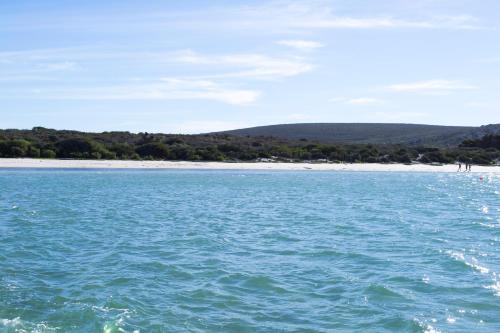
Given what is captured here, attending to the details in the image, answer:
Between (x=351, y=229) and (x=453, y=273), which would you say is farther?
(x=351, y=229)

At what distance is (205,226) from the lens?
1725 centimetres

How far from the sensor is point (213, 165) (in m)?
53.1

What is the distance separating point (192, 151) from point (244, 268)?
47582 millimetres

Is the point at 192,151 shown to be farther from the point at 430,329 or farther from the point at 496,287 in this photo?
the point at 430,329

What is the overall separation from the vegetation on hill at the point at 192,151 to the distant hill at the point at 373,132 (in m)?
31.2

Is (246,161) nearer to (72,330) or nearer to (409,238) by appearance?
(409,238)

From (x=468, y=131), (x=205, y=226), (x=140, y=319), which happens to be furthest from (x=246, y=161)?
(x=468, y=131)

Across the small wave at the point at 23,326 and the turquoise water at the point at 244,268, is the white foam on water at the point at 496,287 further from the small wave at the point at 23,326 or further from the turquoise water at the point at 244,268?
the small wave at the point at 23,326

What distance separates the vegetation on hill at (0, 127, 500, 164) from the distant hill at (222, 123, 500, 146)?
102 ft

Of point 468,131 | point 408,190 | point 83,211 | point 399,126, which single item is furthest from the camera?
point 399,126

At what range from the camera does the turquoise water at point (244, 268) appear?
832 cm

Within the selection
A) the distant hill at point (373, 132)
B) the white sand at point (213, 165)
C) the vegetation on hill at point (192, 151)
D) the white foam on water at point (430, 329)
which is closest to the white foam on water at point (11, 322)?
the white foam on water at point (430, 329)

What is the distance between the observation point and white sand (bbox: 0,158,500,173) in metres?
47.4

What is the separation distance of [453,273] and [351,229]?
234 inches
